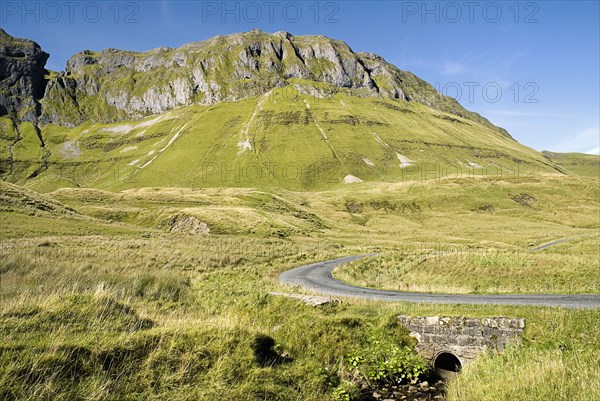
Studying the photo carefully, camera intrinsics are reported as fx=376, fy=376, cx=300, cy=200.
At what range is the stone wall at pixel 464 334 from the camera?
13469mm

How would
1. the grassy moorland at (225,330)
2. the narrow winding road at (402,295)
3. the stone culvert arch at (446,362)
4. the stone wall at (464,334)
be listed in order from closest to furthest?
the grassy moorland at (225,330)
the stone wall at (464,334)
the stone culvert arch at (446,362)
the narrow winding road at (402,295)

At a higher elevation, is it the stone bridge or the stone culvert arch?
the stone bridge

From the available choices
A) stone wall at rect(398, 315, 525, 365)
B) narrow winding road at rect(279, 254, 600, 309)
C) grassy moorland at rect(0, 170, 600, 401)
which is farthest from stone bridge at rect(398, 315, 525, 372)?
narrow winding road at rect(279, 254, 600, 309)

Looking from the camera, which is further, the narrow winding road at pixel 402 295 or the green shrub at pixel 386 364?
the narrow winding road at pixel 402 295

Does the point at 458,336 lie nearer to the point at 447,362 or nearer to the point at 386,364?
the point at 447,362

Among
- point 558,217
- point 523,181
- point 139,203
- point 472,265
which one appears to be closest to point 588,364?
point 472,265

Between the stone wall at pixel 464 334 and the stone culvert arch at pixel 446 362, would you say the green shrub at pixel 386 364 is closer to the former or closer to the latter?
the stone culvert arch at pixel 446 362

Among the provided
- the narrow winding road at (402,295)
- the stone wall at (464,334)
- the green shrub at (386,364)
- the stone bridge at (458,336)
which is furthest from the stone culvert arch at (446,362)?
the narrow winding road at (402,295)

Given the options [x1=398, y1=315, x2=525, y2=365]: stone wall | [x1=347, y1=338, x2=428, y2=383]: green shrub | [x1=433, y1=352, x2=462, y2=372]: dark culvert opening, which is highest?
[x1=398, y1=315, x2=525, y2=365]: stone wall

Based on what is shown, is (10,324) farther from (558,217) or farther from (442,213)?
(558,217)

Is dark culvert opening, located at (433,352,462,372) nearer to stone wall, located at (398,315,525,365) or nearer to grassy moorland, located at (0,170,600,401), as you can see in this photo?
stone wall, located at (398,315,525,365)

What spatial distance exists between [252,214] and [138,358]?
7426cm

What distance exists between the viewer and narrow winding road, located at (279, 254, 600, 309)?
58.6ft

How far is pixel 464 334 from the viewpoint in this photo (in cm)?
1394
